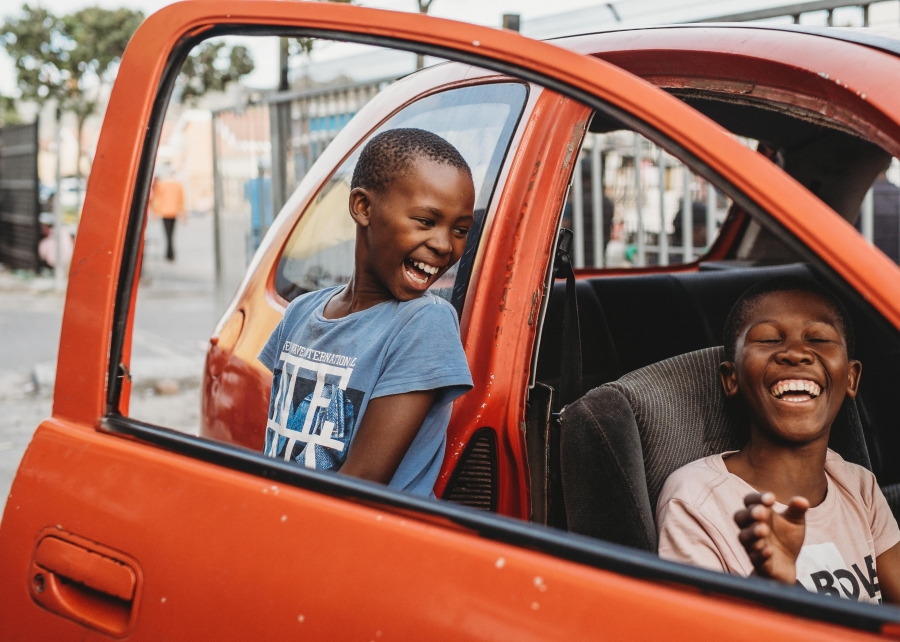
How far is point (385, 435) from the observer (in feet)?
4.90

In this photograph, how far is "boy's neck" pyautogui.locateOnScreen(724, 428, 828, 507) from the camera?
1617 millimetres

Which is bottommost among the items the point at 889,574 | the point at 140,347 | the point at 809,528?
the point at 140,347

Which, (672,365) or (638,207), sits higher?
(638,207)

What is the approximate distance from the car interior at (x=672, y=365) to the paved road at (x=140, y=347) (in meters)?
3.07

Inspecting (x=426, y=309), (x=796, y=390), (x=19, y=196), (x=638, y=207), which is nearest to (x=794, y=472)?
(x=796, y=390)

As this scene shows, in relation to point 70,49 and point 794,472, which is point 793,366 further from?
point 70,49

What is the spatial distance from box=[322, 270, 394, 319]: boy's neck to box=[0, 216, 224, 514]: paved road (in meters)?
3.08

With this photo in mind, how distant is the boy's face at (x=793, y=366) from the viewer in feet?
5.12

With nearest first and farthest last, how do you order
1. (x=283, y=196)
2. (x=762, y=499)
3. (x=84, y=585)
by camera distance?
1. (x=762, y=499)
2. (x=84, y=585)
3. (x=283, y=196)

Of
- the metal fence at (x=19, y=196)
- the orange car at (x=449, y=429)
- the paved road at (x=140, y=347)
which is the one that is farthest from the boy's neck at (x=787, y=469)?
the metal fence at (x=19, y=196)

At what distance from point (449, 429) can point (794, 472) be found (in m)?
0.66

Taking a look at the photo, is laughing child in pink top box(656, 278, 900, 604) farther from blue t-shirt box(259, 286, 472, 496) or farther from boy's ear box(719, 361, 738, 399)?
blue t-shirt box(259, 286, 472, 496)

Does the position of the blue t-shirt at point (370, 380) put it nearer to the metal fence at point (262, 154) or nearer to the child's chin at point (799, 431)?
the child's chin at point (799, 431)

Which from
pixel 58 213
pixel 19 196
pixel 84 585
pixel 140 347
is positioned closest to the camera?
pixel 84 585
